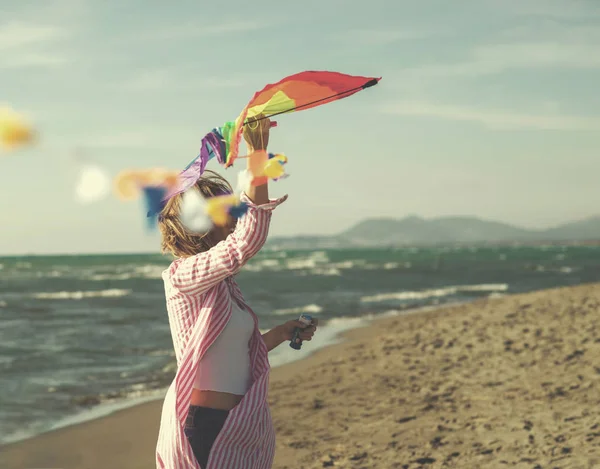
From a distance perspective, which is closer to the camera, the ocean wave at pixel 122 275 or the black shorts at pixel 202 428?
the black shorts at pixel 202 428

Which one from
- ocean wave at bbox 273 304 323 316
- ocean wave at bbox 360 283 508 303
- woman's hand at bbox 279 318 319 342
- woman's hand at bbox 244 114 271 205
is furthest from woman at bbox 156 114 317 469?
ocean wave at bbox 360 283 508 303

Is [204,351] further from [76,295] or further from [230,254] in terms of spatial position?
[76,295]

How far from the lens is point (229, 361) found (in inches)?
85.9

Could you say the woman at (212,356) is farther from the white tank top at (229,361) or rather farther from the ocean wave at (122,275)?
the ocean wave at (122,275)

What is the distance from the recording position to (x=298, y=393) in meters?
7.87

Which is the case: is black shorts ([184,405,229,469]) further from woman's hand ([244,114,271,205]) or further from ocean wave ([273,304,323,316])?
ocean wave ([273,304,323,316])

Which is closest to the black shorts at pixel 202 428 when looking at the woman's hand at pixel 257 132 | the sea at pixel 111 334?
the woman's hand at pixel 257 132

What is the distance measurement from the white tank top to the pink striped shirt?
1.2 inches

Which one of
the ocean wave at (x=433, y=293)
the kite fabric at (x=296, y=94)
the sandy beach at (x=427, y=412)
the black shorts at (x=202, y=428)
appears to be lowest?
the ocean wave at (x=433, y=293)

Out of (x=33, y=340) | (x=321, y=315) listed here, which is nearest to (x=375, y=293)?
(x=321, y=315)

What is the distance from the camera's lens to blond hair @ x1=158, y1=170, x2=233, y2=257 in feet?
7.23

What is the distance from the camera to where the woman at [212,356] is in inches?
81.4

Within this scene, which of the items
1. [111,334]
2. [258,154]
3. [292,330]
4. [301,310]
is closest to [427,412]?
[292,330]

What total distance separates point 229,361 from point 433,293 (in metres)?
23.2
